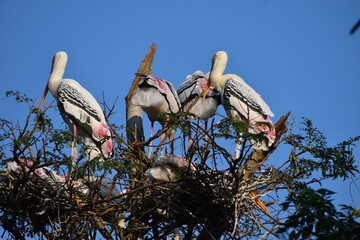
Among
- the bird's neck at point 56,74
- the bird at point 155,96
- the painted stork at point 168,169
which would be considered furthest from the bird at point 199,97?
the painted stork at point 168,169

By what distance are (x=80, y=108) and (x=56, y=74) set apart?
869mm

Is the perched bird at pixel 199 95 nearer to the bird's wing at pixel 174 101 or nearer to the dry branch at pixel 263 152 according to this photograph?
the bird's wing at pixel 174 101

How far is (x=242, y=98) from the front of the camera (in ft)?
34.7

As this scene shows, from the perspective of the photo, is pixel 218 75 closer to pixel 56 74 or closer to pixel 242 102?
pixel 242 102

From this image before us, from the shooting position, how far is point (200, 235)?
8742mm

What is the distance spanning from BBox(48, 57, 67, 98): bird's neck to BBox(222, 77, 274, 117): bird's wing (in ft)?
6.81

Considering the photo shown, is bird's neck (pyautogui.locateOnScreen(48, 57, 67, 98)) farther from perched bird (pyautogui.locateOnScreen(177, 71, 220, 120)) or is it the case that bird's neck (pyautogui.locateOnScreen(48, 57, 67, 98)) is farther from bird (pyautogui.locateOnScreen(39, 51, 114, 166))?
perched bird (pyautogui.locateOnScreen(177, 71, 220, 120))

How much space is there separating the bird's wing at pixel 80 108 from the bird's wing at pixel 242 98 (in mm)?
1508

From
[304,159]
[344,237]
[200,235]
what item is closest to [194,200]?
[200,235]

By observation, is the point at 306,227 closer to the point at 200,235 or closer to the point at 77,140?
the point at 200,235

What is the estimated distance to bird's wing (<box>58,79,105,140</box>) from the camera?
35.2 feet

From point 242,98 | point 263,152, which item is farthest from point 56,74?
point 263,152

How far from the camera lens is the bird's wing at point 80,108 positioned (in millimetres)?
10742

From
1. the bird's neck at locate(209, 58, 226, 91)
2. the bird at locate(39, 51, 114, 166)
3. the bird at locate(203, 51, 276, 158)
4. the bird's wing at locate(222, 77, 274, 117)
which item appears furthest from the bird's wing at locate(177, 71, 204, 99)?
the bird at locate(39, 51, 114, 166)
